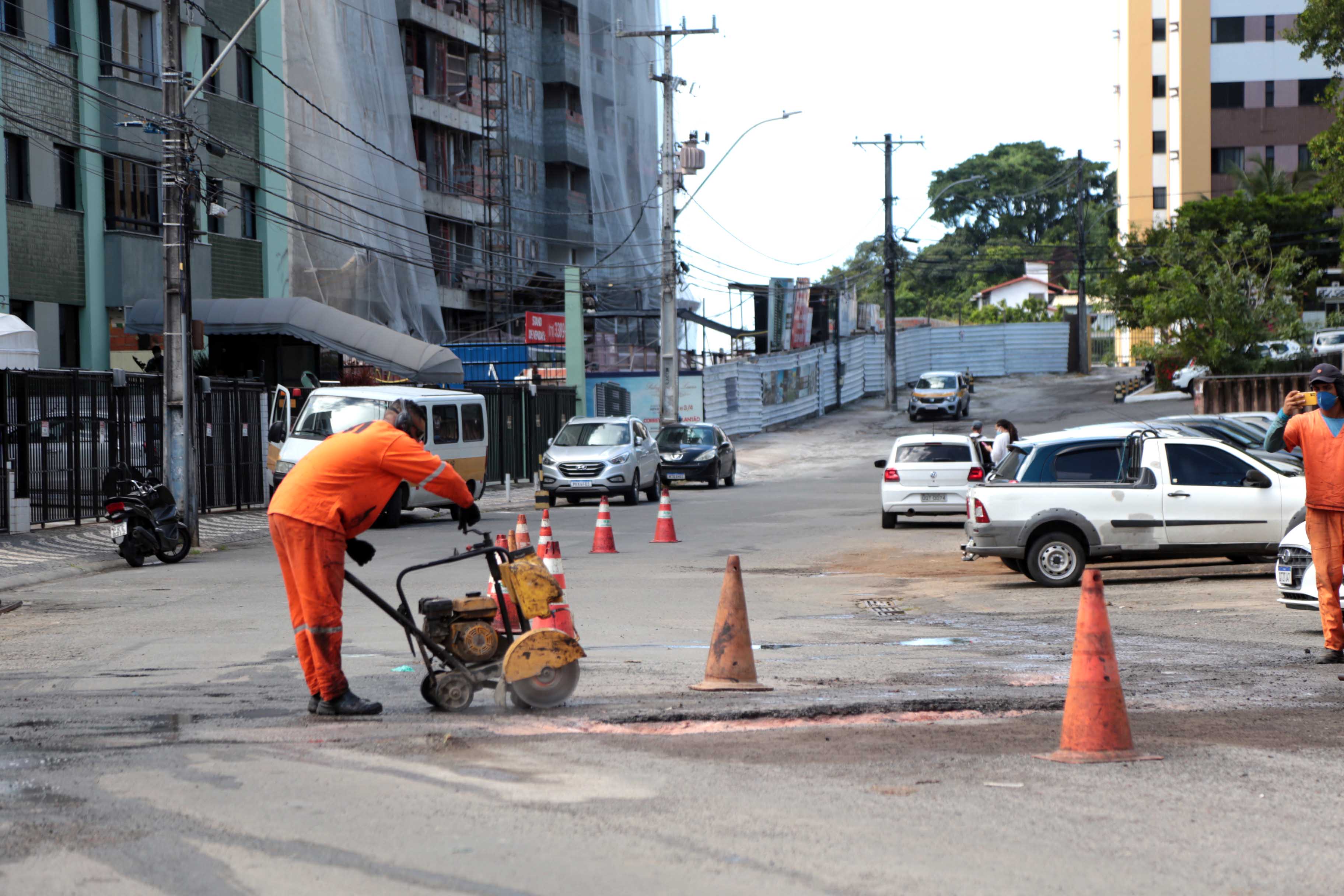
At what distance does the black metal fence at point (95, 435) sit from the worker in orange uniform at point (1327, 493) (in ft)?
57.2

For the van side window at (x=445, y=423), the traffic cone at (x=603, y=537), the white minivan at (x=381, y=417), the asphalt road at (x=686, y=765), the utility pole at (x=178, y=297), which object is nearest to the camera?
the asphalt road at (x=686, y=765)

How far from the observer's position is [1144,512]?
49.8 ft

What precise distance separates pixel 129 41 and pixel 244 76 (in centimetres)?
426

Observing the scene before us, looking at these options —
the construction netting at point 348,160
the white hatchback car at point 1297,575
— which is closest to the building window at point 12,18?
the construction netting at point 348,160

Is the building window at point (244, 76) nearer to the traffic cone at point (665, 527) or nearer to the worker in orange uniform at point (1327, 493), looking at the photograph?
the traffic cone at point (665, 527)

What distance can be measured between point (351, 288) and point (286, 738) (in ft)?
105

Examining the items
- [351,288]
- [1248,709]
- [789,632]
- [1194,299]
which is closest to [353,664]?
[789,632]

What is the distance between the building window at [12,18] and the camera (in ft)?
93.1

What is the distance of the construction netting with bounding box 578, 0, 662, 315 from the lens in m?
54.2

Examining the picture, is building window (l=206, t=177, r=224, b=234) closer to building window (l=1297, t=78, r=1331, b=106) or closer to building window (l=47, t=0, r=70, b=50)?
building window (l=47, t=0, r=70, b=50)

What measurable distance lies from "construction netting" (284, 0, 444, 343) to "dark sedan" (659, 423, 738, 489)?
8403mm

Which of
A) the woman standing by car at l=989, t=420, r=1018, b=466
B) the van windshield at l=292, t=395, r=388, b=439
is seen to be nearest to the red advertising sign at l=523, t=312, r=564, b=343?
the van windshield at l=292, t=395, r=388, b=439

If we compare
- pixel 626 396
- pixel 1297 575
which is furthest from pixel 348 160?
pixel 1297 575

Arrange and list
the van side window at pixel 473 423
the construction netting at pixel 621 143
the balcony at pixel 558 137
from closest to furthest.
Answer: the van side window at pixel 473 423 < the construction netting at pixel 621 143 < the balcony at pixel 558 137
